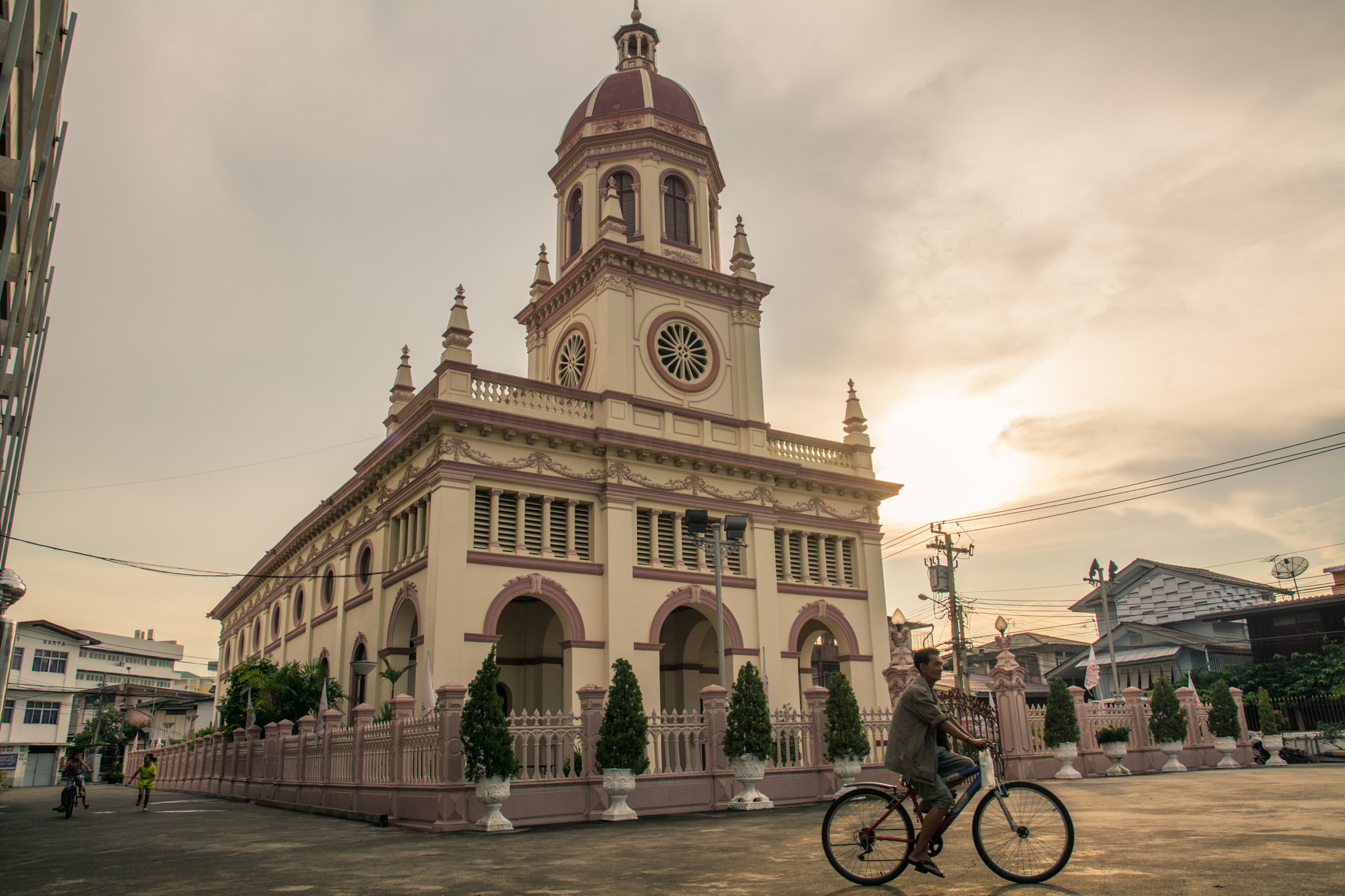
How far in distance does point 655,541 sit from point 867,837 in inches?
728

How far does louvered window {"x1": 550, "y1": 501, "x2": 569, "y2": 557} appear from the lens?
24.5m

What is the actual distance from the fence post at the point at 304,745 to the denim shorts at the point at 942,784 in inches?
750

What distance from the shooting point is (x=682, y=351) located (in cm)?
2869

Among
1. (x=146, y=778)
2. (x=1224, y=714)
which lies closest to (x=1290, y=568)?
(x=1224, y=714)

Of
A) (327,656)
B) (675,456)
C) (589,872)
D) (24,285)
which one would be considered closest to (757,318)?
(675,456)

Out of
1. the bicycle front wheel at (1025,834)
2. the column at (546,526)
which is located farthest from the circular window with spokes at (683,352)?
the bicycle front wheel at (1025,834)

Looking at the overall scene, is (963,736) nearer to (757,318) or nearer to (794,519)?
(794,519)

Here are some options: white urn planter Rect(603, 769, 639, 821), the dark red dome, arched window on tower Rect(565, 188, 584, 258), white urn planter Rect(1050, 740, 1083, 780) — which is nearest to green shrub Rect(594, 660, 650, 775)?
white urn planter Rect(603, 769, 639, 821)

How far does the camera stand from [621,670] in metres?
17.1

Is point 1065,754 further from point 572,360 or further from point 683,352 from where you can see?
point 572,360

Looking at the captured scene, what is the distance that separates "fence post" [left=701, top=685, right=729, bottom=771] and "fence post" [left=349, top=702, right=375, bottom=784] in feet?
22.9

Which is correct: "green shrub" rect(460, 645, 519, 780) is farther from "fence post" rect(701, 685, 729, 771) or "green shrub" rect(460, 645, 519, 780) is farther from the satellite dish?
the satellite dish

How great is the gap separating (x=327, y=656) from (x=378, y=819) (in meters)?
15.2

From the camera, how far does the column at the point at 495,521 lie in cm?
2319
